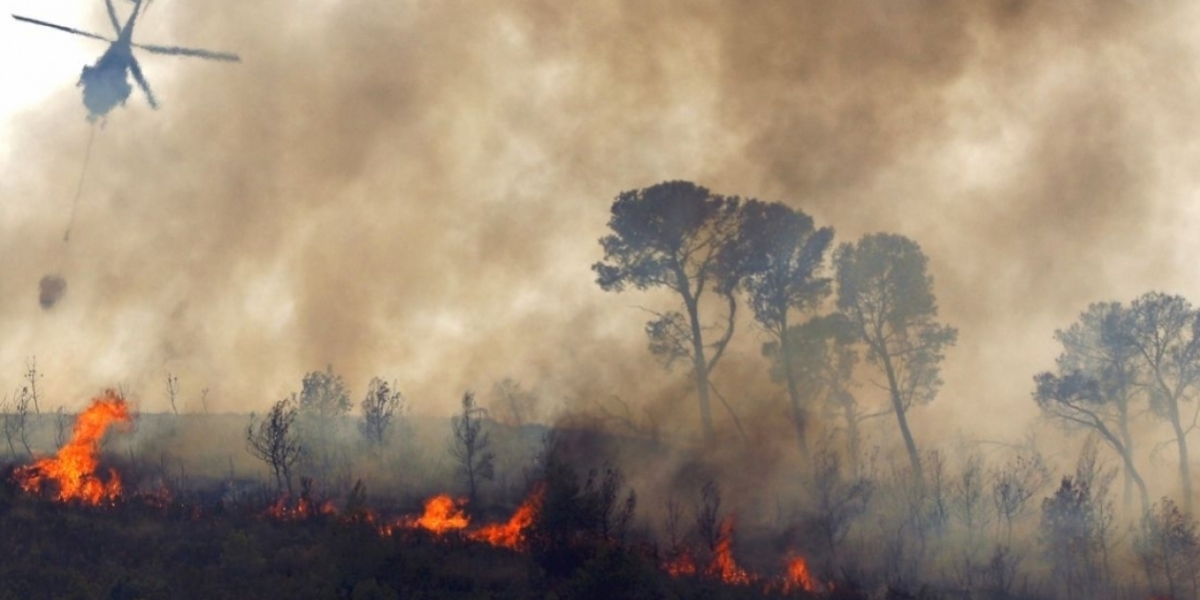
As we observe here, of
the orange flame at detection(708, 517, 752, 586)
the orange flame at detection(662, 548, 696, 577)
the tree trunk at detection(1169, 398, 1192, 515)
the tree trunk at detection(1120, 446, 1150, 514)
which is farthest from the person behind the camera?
the tree trunk at detection(1169, 398, 1192, 515)

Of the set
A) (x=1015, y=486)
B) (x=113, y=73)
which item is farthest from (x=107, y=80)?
(x=1015, y=486)

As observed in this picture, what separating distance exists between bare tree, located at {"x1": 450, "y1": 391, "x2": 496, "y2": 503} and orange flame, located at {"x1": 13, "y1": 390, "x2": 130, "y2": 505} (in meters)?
18.0

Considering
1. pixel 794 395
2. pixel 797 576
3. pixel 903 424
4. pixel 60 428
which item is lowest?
pixel 797 576

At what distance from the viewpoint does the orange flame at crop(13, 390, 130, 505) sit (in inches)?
2446

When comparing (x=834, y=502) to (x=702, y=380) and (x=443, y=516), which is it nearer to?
(x=702, y=380)

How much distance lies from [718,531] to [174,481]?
96.8 ft

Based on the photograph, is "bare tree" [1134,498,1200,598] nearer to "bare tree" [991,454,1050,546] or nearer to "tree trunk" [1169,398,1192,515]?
"tree trunk" [1169,398,1192,515]

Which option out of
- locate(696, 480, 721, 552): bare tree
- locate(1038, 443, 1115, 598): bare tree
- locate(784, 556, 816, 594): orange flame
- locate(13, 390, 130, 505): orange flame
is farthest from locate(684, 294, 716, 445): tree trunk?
locate(13, 390, 130, 505): orange flame

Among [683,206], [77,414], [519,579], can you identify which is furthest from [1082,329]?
[77,414]

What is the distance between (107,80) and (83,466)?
2734 cm

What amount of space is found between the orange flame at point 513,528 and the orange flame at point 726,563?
357 inches

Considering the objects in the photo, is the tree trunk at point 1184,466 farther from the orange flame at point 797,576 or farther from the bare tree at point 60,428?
the bare tree at point 60,428

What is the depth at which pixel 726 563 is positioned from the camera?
5978 cm

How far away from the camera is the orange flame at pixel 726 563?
5641cm
